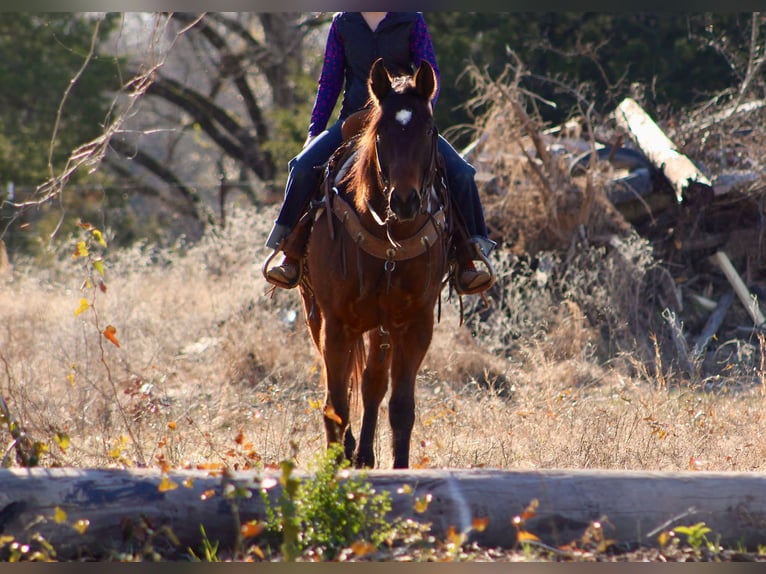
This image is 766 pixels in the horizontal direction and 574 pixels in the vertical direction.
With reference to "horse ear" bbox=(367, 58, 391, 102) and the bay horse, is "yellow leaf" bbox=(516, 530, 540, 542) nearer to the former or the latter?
the bay horse

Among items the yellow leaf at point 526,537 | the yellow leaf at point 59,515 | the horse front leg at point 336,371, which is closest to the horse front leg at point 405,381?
the horse front leg at point 336,371

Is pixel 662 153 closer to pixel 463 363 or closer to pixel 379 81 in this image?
pixel 463 363

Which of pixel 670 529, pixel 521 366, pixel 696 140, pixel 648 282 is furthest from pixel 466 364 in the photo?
pixel 670 529

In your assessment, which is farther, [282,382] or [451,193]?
[282,382]

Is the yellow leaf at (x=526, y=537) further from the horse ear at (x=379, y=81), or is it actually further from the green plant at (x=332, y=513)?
the horse ear at (x=379, y=81)

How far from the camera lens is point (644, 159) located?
1234 cm

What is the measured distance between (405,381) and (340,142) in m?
1.68

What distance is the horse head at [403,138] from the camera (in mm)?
4836

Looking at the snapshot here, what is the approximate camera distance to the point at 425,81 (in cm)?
524

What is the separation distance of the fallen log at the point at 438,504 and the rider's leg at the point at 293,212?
1.98 meters

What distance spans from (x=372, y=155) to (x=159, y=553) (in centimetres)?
241

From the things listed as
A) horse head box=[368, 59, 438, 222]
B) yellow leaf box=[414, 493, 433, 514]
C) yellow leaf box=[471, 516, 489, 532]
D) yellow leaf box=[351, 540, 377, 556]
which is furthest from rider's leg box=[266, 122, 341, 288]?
yellow leaf box=[351, 540, 377, 556]

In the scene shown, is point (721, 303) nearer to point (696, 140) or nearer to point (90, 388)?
point (696, 140)

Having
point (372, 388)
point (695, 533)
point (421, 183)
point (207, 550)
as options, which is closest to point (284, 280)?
point (372, 388)
